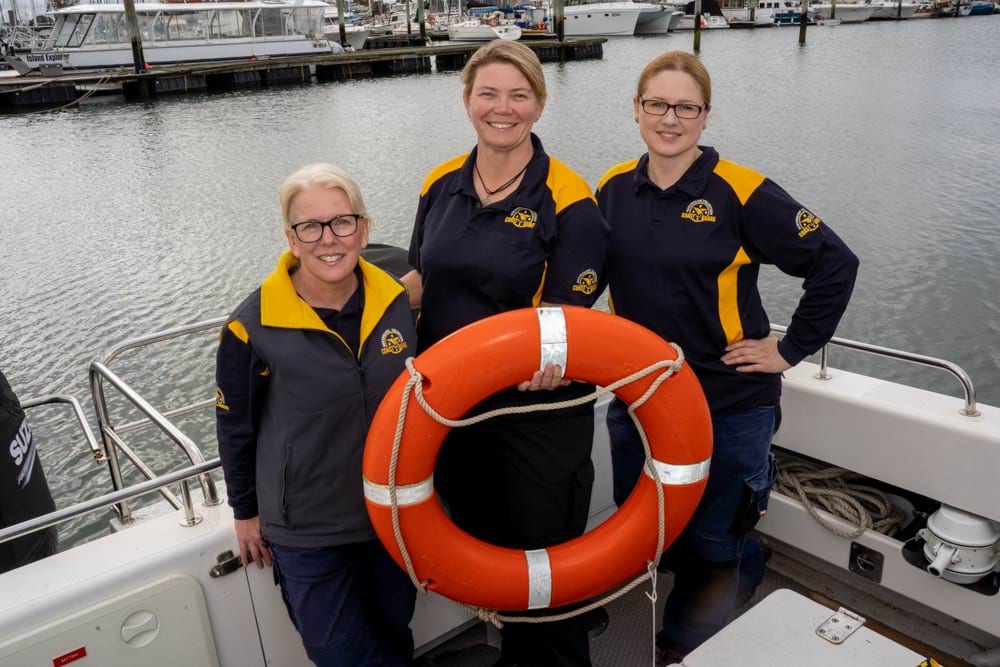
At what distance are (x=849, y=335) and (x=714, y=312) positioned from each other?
4815 mm

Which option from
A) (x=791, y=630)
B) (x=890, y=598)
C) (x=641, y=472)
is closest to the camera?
(x=791, y=630)

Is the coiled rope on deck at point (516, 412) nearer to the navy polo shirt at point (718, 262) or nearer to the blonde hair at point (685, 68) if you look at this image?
the navy polo shirt at point (718, 262)

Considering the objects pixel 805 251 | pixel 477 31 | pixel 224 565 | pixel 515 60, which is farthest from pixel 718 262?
pixel 477 31

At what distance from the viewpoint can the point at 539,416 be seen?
1.39 m

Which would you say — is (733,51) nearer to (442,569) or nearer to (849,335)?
(849,335)

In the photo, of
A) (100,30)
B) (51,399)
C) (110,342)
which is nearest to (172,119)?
(100,30)

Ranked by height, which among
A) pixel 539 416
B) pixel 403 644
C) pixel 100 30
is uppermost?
pixel 100 30

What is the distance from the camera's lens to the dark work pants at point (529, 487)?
140 centimetres

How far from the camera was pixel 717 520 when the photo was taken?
1.62 metres

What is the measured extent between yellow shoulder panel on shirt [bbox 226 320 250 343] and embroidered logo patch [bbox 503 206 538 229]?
1.53 ft

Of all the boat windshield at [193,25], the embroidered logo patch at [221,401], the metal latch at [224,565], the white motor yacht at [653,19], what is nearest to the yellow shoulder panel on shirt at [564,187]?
the embroidered logo patch at [221,401]

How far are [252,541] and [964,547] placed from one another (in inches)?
58.1

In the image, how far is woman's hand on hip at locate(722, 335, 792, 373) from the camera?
1.52 metres

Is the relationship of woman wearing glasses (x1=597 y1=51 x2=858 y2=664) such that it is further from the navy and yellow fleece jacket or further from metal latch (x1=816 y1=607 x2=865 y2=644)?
the navy and yellow fleece jacket
